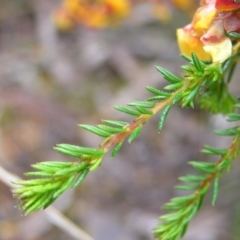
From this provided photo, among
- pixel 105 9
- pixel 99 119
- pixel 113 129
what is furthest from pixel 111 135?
pixel 99 119

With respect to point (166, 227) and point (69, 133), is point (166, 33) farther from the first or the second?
point (166, 227)

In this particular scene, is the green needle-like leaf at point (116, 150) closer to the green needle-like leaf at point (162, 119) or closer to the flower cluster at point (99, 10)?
the green needle-like leaf at point (162, 119)

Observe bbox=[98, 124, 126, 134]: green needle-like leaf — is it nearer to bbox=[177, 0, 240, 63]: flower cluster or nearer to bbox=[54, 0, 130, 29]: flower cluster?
bbox=[177, 0, 240, 63]: flower cluster

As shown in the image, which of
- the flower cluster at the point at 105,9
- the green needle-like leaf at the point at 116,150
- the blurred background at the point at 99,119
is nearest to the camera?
the green needle-like leaf at the point at 116,150

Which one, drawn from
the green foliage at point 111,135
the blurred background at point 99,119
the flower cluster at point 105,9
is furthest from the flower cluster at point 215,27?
the blurred background at point 99,119

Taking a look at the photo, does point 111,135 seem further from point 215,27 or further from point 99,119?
point 99,119

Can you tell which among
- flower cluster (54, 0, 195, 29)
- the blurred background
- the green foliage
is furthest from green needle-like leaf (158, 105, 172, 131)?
the blurred background
